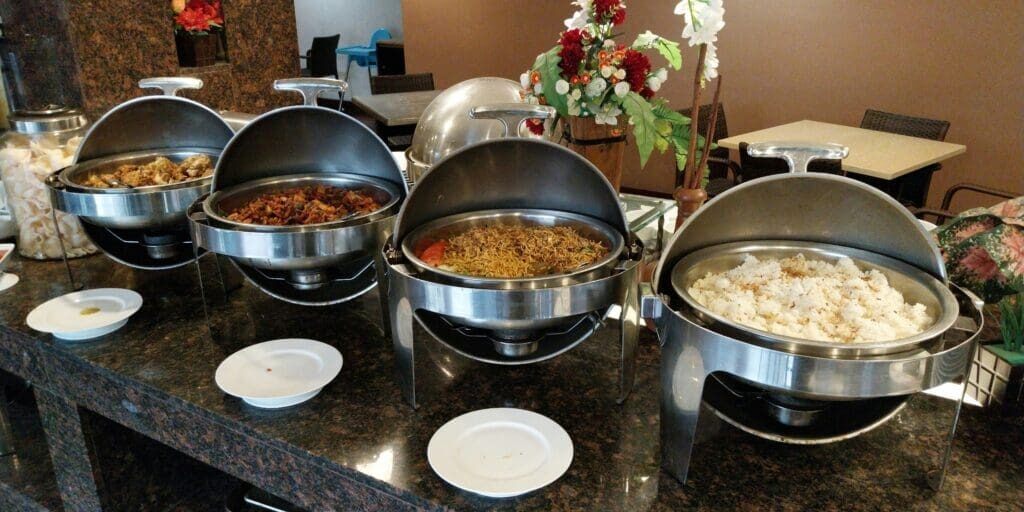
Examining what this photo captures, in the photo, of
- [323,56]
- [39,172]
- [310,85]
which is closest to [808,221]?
[310,85]

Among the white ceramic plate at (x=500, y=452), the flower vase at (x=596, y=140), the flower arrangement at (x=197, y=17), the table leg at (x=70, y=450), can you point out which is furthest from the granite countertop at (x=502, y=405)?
the flower arrangement at (x=197, y=17)

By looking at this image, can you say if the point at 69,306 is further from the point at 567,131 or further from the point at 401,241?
the point at 567,131

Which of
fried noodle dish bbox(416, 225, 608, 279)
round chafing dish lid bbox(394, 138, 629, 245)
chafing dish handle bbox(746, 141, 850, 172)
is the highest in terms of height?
chafing dish handle bbox(746, 141, 850, 172)

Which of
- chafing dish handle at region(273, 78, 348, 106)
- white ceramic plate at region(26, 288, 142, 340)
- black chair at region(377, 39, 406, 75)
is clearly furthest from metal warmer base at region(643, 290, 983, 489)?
black chair at region(377, 39, 406, 75)

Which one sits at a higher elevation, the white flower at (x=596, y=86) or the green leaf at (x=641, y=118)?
the white flower at (x=596, y=86)

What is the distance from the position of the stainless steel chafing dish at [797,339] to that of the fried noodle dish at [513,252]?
160mm

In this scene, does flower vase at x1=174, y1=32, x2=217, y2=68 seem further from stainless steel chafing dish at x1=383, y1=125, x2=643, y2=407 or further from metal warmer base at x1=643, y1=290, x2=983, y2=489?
metal warmer base at x1=643, y1=290, x2=983, y2=489

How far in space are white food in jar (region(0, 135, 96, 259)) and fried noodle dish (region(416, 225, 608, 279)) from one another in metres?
1.00

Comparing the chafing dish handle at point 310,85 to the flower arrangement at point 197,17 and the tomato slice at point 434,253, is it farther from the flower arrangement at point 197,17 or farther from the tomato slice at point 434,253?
the flower arrangement at point 197,17

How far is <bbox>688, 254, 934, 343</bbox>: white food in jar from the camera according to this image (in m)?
0.82

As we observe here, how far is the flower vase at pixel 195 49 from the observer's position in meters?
2.73

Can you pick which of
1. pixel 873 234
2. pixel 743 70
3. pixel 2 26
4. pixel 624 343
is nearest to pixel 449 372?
pixel 624 343

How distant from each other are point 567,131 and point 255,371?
75cm

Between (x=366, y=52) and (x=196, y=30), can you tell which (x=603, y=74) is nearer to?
(x=196, y=30)
